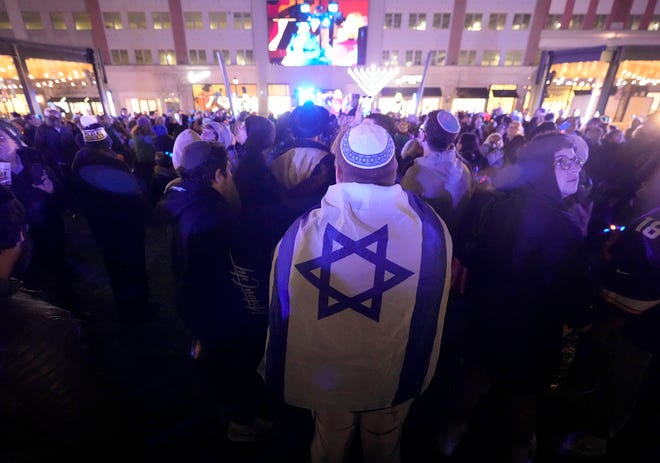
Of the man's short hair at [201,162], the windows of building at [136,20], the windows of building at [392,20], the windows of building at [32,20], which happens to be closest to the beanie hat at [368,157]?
the man's short hair at [201,162]

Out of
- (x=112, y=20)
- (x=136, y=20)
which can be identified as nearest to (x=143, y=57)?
(x=136, y=20)

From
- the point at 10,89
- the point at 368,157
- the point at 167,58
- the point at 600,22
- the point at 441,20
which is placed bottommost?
the point at 368,157

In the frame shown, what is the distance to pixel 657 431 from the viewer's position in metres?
2.71

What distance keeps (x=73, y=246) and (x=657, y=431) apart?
8.39 meters

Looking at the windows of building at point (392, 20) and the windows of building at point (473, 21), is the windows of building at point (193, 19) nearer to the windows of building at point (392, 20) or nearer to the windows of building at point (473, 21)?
the windows of building at point (392, 20)

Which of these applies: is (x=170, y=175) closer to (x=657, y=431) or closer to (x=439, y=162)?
(x=439, y=162)

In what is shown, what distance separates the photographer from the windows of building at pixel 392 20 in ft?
96.3

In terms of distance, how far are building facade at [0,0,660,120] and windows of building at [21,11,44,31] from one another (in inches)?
3.3

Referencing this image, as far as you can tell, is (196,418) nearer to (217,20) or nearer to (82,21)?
(217,20)

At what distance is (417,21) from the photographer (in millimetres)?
29578

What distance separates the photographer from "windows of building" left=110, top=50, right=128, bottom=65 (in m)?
31.2

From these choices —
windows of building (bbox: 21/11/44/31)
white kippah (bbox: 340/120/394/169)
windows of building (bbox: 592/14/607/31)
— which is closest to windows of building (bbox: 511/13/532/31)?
windows of building (bbox: 592/14/607/31)

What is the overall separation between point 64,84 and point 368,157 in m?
42.7

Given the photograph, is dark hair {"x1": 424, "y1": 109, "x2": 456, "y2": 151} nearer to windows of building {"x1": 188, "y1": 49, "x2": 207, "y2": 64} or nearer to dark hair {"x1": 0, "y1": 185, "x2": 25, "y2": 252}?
dark hair {"x1": 0, "y1": 185, "x2": 25, "y2": 252}
